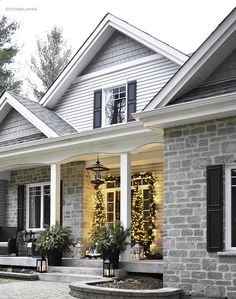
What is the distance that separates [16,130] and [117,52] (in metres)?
4.24

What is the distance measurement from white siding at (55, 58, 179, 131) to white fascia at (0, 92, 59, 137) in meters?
1.12

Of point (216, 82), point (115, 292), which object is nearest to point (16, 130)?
point (216, 82)

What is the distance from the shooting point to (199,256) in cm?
1023

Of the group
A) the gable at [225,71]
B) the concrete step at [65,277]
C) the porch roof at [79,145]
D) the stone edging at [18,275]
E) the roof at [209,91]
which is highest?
the gable at [225,71]

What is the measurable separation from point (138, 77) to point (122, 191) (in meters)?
4.01

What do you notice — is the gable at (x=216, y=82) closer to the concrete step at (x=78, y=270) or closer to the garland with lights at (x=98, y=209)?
the concrete step at (x=78, y=270)

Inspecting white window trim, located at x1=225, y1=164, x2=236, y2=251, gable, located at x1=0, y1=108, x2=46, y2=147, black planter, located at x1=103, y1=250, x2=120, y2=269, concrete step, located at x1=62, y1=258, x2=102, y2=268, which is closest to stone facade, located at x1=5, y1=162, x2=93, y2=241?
gable, located at x1=0, y1=108, x2=46, y2=147

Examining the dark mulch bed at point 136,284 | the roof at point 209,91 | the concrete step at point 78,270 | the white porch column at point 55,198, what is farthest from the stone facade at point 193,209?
the white porch column at point 55,198

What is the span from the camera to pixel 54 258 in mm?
14102

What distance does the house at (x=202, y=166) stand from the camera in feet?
32.7

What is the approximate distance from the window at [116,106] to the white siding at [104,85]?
10.8 inches

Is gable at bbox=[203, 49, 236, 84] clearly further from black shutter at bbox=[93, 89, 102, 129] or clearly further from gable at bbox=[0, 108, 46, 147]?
gable at bbox=[0, 108, 46, 147]

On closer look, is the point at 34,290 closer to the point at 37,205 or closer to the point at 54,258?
the point at 54,258

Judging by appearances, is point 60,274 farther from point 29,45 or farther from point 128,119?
point 29,45
